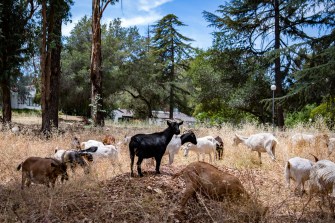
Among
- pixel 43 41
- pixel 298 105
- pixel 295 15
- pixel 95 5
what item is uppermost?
pixel 295 15

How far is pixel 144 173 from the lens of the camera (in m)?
6.79

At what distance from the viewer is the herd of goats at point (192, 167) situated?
4.97 metres

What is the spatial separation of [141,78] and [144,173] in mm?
Result: 29330

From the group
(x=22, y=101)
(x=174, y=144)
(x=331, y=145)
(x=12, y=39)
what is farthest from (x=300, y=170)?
(x=22, y=101)

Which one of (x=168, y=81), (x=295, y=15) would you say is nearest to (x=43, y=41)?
(x=295, y=15)

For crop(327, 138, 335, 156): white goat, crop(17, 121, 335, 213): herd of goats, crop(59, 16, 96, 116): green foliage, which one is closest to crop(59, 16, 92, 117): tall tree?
crop(59, 16, 96, 116): green foliage

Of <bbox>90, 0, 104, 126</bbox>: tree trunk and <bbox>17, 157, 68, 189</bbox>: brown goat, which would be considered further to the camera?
<bbox>90, 0, 104, 126</bbox>: tree trunk

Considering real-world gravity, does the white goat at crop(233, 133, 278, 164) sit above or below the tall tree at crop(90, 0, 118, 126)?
below

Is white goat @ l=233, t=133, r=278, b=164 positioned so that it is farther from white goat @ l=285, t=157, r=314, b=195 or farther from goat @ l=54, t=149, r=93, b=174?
goat @ l=54, t=149, r=93, b=174

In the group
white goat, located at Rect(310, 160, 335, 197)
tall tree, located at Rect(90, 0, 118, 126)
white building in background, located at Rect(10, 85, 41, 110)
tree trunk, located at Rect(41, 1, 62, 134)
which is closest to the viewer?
white goat, located at Rect(310, 160, 335, 197)

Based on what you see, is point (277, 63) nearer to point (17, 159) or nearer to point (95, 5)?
point (95, 5)

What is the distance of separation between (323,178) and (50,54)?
38.8 ft

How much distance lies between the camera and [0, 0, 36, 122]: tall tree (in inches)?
660

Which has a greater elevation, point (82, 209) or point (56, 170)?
point (56, 170)
